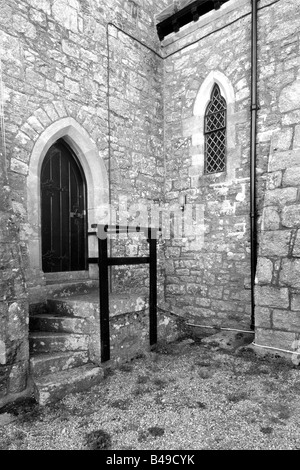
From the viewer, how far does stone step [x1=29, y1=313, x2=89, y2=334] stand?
11.0ft

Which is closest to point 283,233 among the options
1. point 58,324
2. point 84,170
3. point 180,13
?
point 58,324

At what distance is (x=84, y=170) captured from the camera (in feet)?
16.0

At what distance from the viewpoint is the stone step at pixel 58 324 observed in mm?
3361

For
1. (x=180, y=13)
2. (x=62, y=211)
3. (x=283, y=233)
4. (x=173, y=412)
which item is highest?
(x=180, y=13)

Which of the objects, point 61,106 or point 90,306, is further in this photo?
point 61,106

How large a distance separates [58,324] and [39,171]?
198 cm

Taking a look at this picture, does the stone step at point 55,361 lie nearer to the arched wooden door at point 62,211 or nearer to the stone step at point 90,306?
the stone step at point 90,306

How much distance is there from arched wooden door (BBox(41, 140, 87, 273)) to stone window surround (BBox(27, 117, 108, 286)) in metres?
0.13

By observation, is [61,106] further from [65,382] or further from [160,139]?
[65,382]

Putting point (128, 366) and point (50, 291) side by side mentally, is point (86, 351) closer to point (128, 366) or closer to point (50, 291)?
point (128, 366)

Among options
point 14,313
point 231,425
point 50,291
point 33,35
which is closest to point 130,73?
point 33,35

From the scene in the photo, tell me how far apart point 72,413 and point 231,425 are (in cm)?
126

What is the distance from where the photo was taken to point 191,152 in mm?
5641

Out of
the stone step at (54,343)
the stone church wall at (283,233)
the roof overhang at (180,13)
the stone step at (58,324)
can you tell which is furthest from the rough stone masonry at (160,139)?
the stone step at (54,343)
